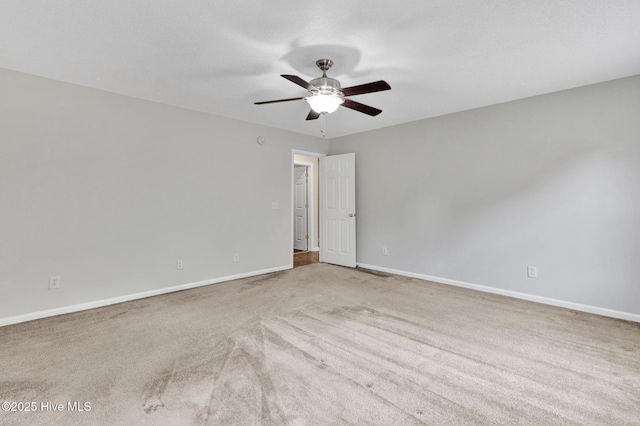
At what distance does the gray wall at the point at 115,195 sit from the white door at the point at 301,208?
243 cm

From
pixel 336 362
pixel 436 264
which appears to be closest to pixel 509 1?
pixel 336 362

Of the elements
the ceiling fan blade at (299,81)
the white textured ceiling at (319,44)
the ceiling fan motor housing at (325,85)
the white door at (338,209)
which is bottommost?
the white door at (338,209)

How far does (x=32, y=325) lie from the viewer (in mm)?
2799

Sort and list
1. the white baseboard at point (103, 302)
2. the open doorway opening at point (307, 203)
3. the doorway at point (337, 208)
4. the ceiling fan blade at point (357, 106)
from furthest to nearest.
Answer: the open doorway opening at point (307, 203), the doorway at point (337, 208), the white baseboard at point (103, 302), the ceiling fan blade at point (357, 106)

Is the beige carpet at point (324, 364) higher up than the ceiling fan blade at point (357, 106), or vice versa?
the ceiling fan blade at point (357, 106)

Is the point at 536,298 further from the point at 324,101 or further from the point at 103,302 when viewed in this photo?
the point at 103,302

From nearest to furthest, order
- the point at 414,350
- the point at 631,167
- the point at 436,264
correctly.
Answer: the point at 414,350, the point at 631,167, the point at 436,264

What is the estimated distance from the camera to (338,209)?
5.61m

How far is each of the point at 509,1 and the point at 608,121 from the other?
7.33 feet

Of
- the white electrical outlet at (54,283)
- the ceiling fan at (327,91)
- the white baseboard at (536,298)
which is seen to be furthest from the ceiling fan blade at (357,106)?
the white electrical outlet at (54,283)

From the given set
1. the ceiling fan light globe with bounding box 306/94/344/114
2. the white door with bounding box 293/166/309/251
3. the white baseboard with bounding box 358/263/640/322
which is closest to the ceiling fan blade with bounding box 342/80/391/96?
the ceiling fan light globe with bounding box 306/94/344/114

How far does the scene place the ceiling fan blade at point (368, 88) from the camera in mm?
2300

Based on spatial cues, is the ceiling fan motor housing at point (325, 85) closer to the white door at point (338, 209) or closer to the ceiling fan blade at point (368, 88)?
the ceiling fan blade at point (368, 88)

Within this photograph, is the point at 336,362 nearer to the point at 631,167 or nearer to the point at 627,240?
the point at 627,240
